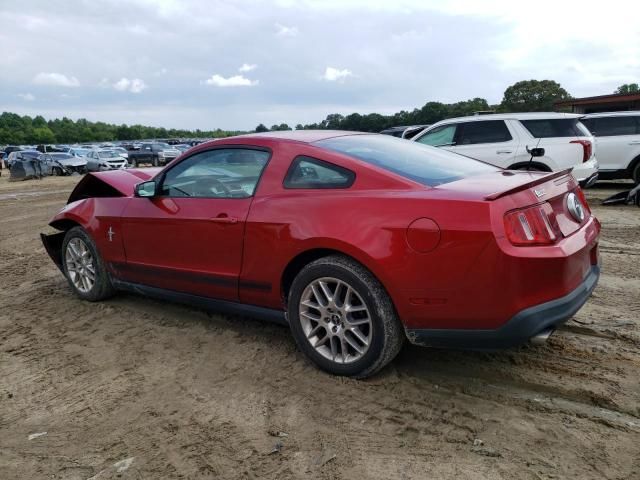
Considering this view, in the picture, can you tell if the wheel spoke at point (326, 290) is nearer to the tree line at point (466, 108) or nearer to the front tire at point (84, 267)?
the front tire at point (84, 267)

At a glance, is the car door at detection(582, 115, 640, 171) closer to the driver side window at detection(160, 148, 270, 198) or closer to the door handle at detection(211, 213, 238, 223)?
the driver side window at detection(160, 148, 270, 198)

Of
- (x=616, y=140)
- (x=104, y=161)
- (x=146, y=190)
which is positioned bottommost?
(x=104, y=161)

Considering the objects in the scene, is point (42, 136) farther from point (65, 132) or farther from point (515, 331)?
point (515, 331)

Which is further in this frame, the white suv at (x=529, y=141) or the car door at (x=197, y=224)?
the white suv at (x=529, y=141)

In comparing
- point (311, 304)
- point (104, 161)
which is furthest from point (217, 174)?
point (104, 161)

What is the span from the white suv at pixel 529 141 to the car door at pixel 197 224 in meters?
6.48

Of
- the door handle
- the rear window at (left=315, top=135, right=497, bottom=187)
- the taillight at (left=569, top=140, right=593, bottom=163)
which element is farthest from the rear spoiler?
the taillight at (left=569, top=140, right=593, bottom=163)

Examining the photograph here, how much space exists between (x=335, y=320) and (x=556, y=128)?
7.61 metres

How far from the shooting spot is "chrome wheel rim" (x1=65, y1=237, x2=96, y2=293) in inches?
195

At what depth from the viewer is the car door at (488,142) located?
376 inches

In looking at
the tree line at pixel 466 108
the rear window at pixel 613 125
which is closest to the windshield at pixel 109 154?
the tree line at pixel 466 108

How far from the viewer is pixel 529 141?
30.8 ft

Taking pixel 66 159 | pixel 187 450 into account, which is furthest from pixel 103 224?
pixel 66 159

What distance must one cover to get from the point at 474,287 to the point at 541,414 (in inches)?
29.3
